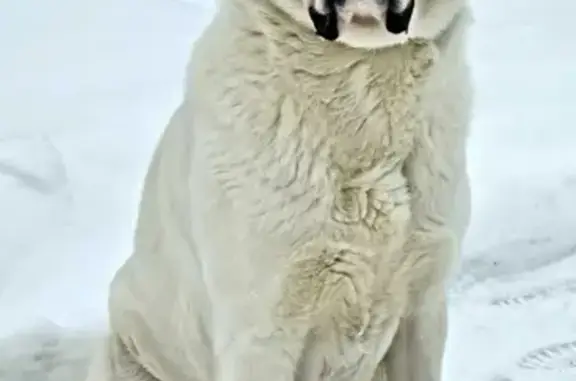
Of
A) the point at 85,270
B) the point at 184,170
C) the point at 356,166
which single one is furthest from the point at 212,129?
the point at 85,270

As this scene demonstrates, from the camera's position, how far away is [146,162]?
10.5 ft

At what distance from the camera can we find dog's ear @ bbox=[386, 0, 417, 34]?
5.76 ft

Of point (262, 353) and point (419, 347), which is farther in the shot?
point (419, 347)

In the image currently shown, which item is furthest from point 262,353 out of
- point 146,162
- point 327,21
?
point 146,162

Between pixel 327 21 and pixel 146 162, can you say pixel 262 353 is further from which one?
pixel 146 162

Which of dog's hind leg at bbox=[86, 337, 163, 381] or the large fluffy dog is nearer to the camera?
the large fluffy dog

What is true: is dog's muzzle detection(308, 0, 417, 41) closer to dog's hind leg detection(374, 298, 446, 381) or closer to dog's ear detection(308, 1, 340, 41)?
dog's ear detection(308, 1, 340, 41)

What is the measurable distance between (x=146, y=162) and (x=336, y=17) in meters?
1.52

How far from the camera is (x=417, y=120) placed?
73.5 inches

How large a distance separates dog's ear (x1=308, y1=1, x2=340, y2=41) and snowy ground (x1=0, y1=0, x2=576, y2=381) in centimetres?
104

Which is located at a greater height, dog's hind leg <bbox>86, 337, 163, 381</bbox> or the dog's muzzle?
the dog's muzzle

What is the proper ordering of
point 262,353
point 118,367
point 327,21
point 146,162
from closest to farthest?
point 327,21 < point 262,353 < point 118,367 < point 146,162

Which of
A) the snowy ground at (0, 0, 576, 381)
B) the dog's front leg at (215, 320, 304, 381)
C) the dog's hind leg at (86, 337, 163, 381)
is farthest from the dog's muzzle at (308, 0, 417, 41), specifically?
the snowy ground at (0, 0, 576, 381)

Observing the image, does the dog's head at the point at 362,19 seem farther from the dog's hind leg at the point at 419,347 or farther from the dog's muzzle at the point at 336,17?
the dog's hind leg at the point at 419,347
